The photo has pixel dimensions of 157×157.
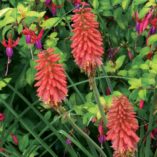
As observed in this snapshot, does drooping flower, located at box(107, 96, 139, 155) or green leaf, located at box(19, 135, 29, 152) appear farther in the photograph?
green leaf, located at box(19, 135, 29, 152)

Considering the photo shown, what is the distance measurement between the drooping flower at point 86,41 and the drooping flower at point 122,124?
24 cm

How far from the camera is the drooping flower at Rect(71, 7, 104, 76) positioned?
215cm

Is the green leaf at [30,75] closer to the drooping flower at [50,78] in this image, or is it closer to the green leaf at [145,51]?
the green leaf at [145,51]

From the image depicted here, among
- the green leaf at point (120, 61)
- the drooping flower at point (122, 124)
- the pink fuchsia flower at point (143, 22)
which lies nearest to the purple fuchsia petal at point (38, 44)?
the green leaf at point (120, 61)

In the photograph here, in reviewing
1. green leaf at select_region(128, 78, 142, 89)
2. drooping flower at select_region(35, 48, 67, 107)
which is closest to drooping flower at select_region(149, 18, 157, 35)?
green leaf at select_region(128, 78, 142, 89)

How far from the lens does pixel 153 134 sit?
116 inches

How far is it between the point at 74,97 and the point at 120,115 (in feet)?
4.00

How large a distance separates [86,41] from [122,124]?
1.33 ft

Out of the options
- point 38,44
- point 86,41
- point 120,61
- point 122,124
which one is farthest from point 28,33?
point 122,124

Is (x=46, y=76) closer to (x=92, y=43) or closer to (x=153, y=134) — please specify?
(x=92, y=43)

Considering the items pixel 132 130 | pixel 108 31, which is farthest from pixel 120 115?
pixel 108 31

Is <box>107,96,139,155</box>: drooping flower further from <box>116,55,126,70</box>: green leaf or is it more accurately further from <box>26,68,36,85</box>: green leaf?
<box>26,68,36,85</box>: green leaf

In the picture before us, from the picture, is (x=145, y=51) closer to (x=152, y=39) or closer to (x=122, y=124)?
(x=152, y=39)

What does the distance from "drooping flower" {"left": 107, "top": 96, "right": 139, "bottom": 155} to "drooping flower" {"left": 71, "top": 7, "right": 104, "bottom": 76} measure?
0.78 feet
